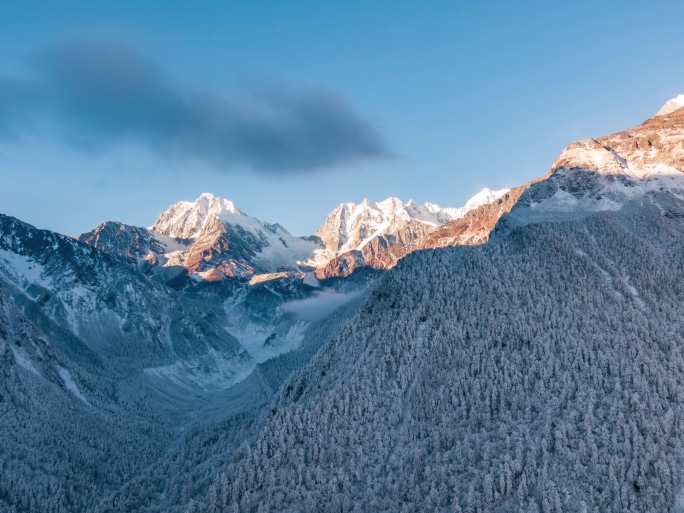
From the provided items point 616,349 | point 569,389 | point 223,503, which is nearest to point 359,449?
point 223,503

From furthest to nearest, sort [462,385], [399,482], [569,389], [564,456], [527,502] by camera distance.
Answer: [462,385]
[569,389]
[399,482]
[564,456]
[527,502]

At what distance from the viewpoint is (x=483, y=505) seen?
14538 cm

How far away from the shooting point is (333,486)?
542ft

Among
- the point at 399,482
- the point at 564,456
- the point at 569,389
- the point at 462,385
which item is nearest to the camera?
the point at 564,456

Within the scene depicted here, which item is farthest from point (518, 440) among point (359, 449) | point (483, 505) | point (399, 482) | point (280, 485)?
point (280, 485)

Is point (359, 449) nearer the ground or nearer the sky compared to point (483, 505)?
nearer the sky

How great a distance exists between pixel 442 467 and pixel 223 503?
6275cm

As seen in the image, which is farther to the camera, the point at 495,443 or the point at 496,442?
the point at 496,442

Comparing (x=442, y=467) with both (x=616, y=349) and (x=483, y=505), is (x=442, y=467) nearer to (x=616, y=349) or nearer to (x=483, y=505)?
(x=483, y=505)

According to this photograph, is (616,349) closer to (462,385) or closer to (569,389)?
(569,389)

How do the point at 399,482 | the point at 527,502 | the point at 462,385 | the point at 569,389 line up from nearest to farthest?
1. the point at 527,502
2. the point at 399,482
3. the point at 569,389
4. the point at 462,385

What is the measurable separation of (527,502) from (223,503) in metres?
83.1


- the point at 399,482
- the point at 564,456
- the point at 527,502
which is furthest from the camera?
the point at 399,482

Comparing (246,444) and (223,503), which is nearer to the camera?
(223,503)
